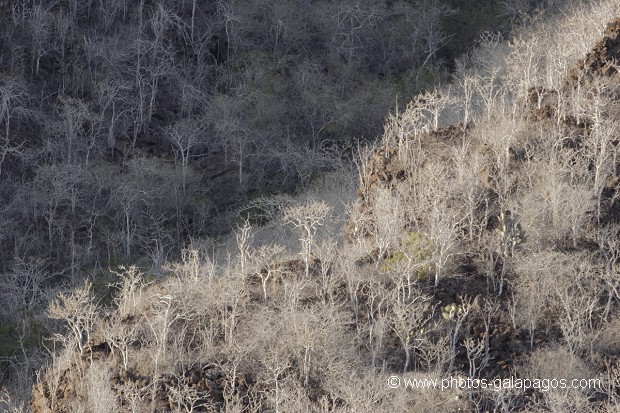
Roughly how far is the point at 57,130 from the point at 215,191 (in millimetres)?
9254

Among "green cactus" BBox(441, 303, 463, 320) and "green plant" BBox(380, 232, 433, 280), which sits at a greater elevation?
"green plant" BBox(380, 232, 433, 280)

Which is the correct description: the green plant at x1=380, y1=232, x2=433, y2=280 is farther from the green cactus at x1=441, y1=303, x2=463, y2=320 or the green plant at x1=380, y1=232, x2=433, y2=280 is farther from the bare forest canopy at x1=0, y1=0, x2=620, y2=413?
the green cactus at x1=441, y1=303, x2=463, y2=320

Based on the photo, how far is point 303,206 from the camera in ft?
172

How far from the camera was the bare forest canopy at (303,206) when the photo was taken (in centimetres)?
3922

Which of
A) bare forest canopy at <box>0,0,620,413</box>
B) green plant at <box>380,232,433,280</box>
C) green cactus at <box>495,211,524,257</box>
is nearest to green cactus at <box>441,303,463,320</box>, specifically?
bare forest canopy at <box>0,0,620,413</box>

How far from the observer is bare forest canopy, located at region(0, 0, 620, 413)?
1544 inches

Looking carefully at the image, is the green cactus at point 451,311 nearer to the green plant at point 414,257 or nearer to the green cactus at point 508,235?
the green plant at point 414,257

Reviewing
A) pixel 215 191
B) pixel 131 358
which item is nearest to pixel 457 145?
pixel 131 358

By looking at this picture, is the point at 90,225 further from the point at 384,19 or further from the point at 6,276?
the point at 384,19

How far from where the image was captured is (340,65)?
76.8 metres

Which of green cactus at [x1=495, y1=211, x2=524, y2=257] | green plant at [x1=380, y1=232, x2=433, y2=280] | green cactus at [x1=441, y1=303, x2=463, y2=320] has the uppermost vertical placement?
green cactus at [x1=495, y1=211, x2=524, y2=257]

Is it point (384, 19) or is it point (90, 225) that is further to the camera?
point (384, 19)

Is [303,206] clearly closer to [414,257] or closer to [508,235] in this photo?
[414,257]

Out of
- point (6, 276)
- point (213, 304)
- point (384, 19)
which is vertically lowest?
point (6, 276)
